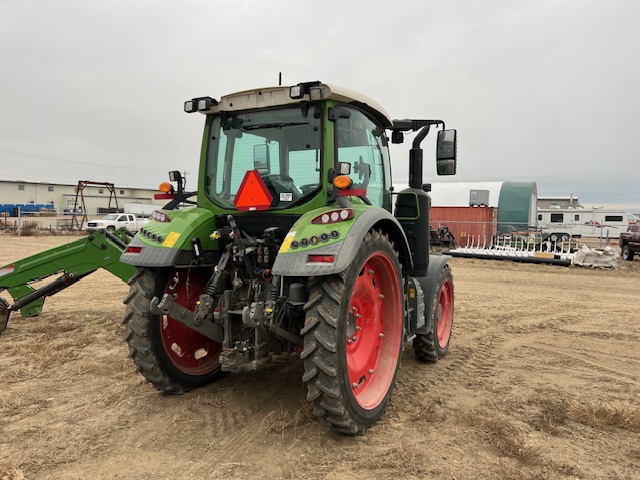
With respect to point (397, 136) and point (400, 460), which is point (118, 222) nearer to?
point (397, 136)

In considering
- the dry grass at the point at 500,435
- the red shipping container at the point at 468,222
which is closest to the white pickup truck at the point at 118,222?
the red shipping container at the point at 468,222

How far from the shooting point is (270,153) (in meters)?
4.09

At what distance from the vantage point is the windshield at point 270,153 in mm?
3871

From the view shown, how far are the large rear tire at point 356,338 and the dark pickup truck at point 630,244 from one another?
1787cm

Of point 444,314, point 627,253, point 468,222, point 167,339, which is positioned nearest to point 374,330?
point 167,339

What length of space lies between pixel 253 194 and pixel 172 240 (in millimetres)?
733

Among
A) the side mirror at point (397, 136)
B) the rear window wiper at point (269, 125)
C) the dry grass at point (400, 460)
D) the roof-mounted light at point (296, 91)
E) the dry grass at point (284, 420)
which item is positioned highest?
the roof-mounted light at point (296, 91)

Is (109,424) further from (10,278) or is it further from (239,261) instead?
(10,278)

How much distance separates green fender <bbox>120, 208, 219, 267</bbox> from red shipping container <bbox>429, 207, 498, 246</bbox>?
21.7m

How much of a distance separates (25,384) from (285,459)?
2.74 metres

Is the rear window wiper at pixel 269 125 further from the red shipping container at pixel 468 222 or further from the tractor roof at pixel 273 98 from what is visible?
the red shipping container at pixel 468 222

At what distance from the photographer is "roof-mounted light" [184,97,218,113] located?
161 inches

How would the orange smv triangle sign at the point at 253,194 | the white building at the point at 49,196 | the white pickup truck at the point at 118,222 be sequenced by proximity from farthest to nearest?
the white building at the point at 49,196 < the white pickup truck at the point at 118,222 < the orange smv triangle sign at the point at 253,194

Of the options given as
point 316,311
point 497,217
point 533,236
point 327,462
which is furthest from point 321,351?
point 497,217
